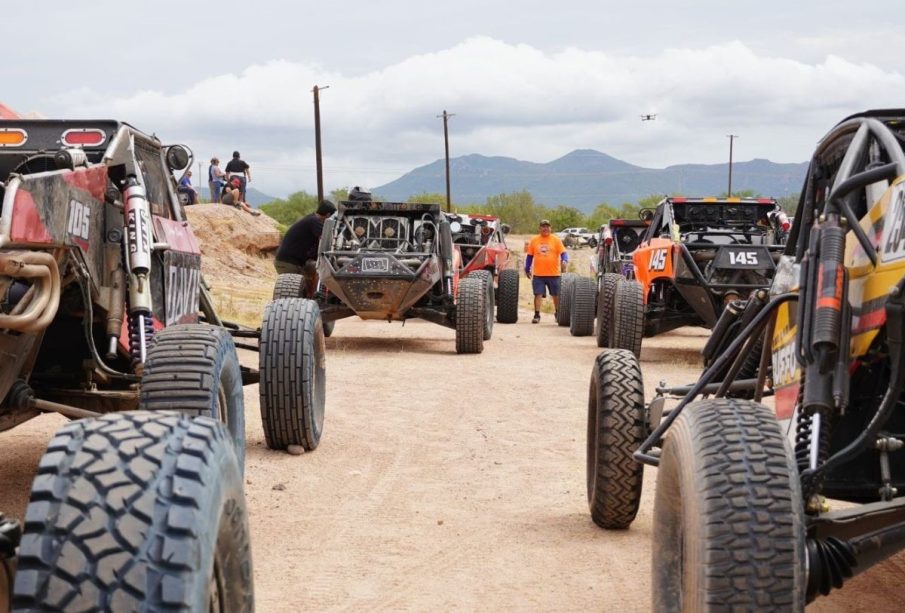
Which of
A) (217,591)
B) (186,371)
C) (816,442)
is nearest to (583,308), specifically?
(186,371)

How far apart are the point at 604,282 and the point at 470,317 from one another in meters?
1.78

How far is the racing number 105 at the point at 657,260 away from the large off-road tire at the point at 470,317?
6.57 feet

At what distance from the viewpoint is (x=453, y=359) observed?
14352mm

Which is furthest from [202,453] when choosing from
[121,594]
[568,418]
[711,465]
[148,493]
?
[568,418]

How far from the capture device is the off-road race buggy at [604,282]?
1538 centimetres

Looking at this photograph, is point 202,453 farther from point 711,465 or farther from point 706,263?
point 706,263

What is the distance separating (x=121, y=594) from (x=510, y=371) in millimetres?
10848

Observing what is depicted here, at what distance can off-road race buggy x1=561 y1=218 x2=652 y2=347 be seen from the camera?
1538cm

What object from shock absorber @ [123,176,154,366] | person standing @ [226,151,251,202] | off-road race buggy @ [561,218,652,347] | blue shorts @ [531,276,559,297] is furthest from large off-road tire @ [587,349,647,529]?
person standing @ [226,151,251,202]

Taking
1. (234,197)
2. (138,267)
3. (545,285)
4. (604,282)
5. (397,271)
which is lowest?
(545,285)

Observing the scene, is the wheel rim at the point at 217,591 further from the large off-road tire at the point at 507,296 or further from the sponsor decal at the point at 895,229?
the large off-road tire at the point at 507,296

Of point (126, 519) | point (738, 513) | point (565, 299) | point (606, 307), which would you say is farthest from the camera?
point (565, 299)

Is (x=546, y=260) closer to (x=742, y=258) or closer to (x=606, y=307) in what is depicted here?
(x=606, y=307)

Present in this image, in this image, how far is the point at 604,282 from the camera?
50.3ft
